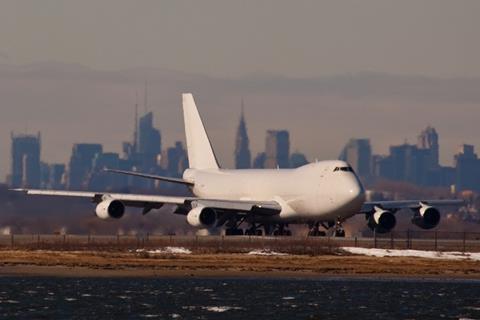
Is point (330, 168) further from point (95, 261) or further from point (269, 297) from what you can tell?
point (269, 297)

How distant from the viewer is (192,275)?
78688 millimetres

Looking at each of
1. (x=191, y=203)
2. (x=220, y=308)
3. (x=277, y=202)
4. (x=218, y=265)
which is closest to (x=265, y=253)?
(x=218, y=265)

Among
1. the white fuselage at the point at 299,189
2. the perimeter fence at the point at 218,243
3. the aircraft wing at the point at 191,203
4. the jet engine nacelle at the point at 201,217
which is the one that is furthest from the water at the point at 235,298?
the aircraft wing at the point at 191,203

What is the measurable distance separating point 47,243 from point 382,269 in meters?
25.1

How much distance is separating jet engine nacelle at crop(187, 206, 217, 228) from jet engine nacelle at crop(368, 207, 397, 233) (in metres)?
11.2

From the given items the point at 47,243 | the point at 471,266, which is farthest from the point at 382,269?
the point at 47,243

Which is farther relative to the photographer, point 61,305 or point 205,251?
point 205,251

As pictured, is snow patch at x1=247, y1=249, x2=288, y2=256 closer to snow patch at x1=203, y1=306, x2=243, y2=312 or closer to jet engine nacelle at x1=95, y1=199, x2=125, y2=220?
jet engine nacelle at x1=95, y1=199, x2=125, y2=220

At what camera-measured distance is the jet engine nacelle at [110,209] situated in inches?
4387

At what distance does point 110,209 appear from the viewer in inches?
4400

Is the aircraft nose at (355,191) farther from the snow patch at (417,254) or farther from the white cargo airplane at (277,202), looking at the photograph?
the snow patch at (417,254)

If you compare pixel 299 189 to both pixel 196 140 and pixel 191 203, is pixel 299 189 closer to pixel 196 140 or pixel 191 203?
pixel 191 203

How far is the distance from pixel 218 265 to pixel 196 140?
46.3 m

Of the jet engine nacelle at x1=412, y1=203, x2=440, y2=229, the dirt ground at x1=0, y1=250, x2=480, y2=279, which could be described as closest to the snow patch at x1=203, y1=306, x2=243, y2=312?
the dirt ground at x1=0, y1=250, x2=480, y2=279
